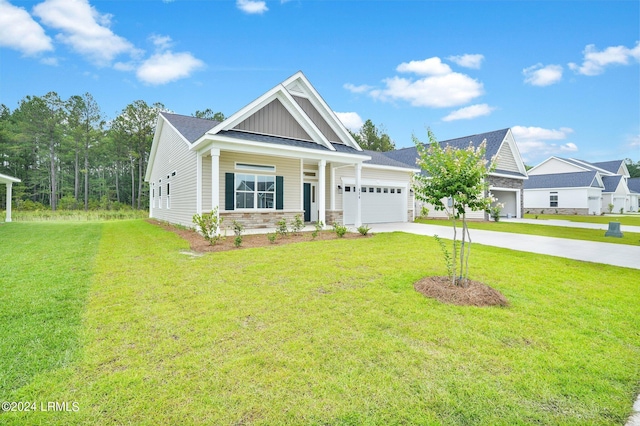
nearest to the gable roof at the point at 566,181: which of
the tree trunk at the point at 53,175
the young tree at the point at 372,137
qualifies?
the young tree at the point at 372,137

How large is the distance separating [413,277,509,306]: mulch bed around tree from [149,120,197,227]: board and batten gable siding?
31.9 ft

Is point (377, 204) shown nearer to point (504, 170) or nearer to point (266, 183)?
point (266, 183)

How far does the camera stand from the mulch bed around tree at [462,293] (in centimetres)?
404

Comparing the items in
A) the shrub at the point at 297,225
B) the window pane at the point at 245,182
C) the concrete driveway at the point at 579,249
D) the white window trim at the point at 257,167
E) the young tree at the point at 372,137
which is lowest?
the concrete driveway at the point at 579,249

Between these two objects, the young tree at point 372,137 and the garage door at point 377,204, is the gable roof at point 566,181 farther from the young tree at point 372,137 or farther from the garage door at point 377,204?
the garage door at point 377,204

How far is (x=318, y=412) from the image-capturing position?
76.6 inches

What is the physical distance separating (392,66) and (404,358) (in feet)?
65.4

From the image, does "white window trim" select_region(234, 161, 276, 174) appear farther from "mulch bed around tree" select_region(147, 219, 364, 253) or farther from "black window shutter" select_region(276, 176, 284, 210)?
"mulch bed around tree" select_region(147, 219, 364, 253)

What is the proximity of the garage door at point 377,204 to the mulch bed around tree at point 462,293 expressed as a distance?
10.5 meters

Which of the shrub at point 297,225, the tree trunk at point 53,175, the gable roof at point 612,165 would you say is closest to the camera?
the shrub at point 297,225

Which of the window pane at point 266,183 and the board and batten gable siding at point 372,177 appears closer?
the window pane at point 266,183

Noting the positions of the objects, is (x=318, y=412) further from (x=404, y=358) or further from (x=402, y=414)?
(x=404, y=358)

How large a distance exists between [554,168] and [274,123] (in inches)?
1528

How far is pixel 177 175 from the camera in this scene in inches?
547
